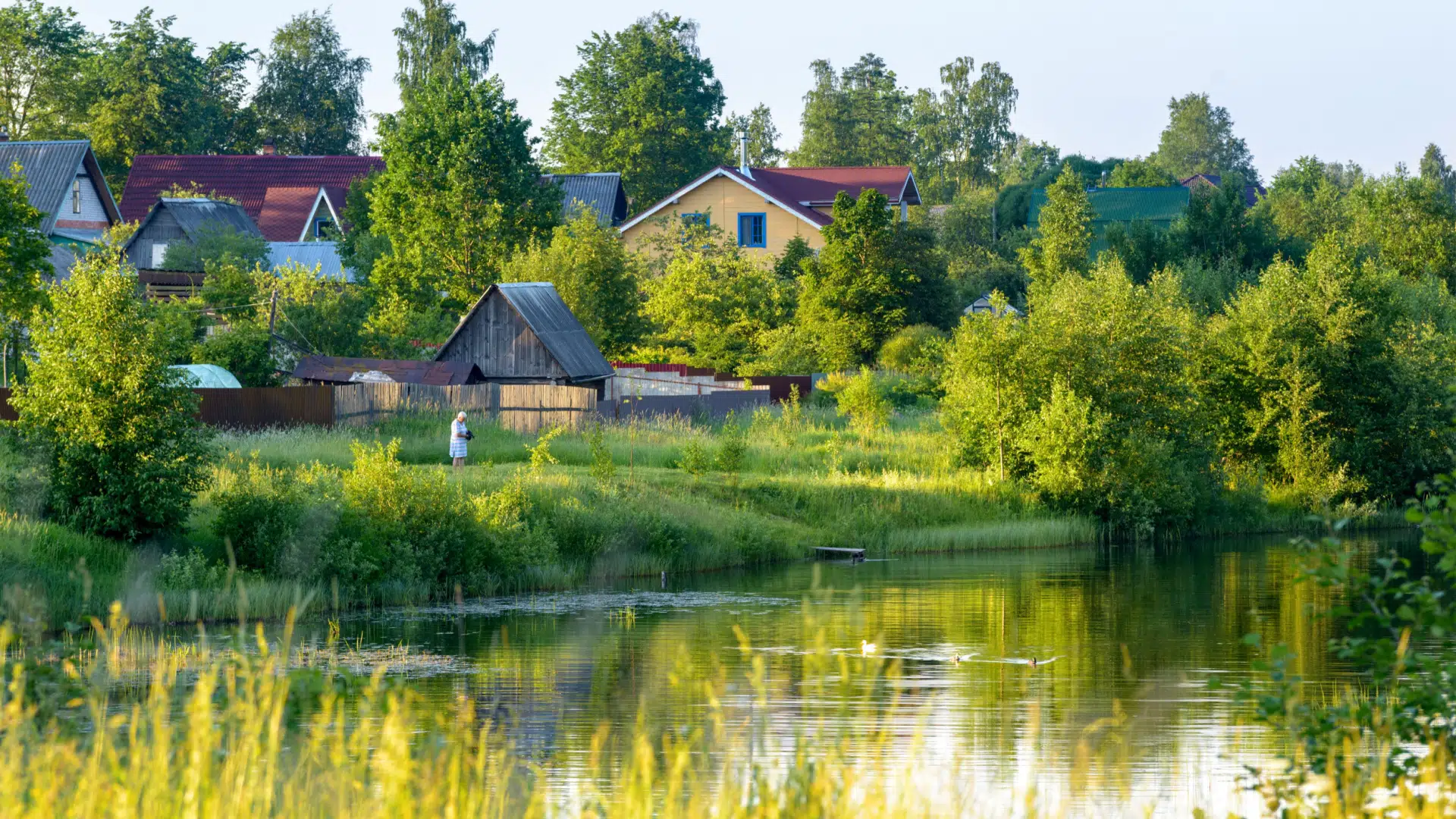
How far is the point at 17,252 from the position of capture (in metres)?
30.2

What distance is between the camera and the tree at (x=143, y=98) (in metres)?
85.2

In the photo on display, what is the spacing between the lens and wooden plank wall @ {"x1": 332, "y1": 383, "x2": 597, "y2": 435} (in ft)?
132

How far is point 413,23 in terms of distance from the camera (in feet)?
316

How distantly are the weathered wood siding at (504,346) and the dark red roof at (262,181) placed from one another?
32233 mm

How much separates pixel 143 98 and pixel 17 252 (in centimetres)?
6113

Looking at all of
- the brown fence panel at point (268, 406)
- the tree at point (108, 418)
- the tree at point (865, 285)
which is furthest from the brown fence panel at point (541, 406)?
the tree at point (865, 285)

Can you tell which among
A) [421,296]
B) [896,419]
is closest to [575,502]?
[896,419]

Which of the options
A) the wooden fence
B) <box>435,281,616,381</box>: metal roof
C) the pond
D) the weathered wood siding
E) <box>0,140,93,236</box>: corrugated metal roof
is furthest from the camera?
<box>0,140,93,236</box>: corrugated metal roof

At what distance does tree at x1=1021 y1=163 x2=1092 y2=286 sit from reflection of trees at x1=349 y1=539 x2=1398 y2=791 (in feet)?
141

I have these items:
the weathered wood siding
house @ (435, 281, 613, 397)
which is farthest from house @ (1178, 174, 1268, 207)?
the weathered wood siding

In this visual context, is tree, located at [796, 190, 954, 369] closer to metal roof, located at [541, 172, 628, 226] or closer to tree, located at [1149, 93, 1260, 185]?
metal roof, located at [541, 172, 628, 226]

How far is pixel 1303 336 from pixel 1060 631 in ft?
75.2

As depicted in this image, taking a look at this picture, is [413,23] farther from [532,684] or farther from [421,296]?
[532,684]

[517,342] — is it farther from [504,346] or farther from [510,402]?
[510,402]
